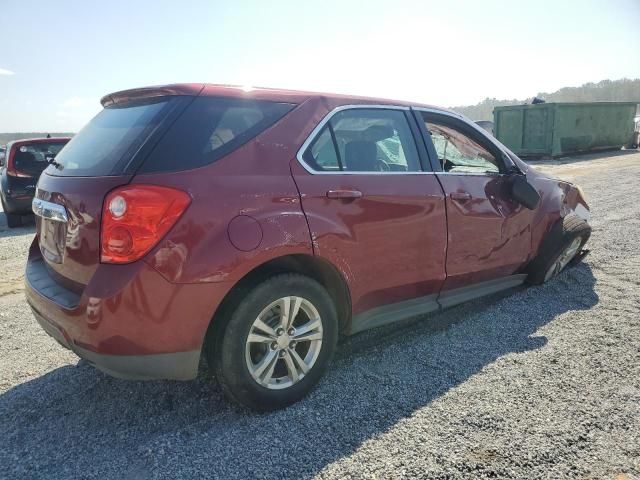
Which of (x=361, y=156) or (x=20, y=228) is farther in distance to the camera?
(x=20, y=228)

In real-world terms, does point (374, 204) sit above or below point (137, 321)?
above

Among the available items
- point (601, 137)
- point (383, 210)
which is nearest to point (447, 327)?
point (383, 210)

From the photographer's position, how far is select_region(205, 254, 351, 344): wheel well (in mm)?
2512

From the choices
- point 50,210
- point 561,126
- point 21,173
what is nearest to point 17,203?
point 21,173

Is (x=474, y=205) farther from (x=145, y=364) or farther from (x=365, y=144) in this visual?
(x=145, y=364)

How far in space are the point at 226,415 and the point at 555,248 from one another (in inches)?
129

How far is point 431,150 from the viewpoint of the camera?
3449 millimetres

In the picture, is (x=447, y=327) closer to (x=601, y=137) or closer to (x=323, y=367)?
(x=323, y=367)

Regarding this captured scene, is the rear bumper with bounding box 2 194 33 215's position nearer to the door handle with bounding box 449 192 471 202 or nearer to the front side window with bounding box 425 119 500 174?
the front side window with bounding box 425 119 500 174

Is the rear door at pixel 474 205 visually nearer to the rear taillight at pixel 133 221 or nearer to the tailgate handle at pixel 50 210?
the rear taillight at pixel 133 221

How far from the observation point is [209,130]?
2.51 meters

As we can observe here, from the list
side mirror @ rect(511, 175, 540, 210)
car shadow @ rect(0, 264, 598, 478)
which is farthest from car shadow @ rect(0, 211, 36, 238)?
side mirror @ rect(511, 175, 540, 210)

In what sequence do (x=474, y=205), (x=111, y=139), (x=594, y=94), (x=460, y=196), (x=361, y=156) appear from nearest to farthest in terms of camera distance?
(x=111, y=139)
(x=361, y=156)
(x=460, y=196)
(x=474, y=205)
(x=594, y=94)

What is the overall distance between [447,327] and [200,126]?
245cm
